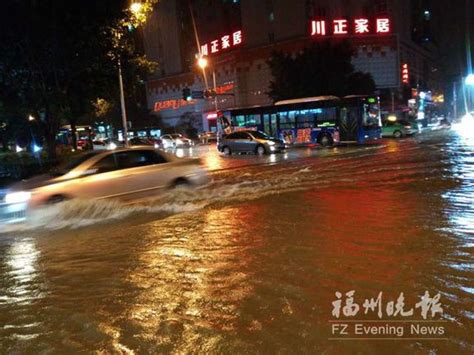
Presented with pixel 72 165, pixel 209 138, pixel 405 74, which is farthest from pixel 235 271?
pixel 405 74

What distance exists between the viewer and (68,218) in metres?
10.8

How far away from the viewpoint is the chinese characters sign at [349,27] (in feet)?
162

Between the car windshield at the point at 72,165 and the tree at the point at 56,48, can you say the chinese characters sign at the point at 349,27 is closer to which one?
the tree at the point at 56,48

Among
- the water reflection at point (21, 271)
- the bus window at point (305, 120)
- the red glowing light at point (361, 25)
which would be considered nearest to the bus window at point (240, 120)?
the bus window at point (305, 120)

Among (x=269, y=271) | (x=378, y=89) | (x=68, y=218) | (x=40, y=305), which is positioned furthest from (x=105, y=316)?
(x=378, y=89)

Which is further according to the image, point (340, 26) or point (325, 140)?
point (340, 26)

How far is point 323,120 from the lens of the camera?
3244cm

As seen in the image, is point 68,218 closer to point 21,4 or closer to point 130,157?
point 130,157

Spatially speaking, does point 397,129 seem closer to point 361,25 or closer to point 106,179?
point 361,25

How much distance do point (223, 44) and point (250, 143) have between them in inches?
1163

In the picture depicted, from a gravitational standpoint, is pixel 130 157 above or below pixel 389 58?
below

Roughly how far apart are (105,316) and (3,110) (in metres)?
15.5

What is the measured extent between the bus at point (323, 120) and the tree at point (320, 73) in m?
10.4

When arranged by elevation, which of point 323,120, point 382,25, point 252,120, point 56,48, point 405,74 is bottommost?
point 323,120
